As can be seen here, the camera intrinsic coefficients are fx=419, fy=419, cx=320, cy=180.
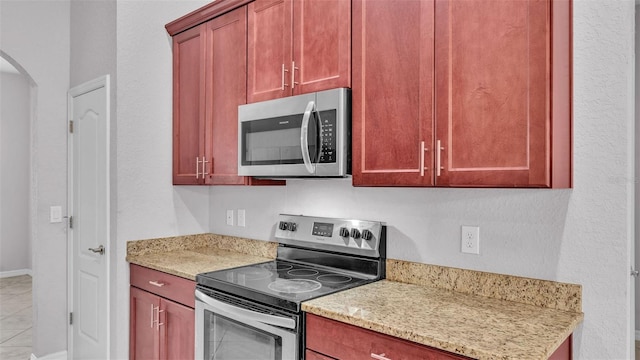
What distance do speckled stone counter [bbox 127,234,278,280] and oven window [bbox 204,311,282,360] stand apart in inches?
11.2

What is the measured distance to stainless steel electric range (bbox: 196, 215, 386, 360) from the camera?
1734 millimetres

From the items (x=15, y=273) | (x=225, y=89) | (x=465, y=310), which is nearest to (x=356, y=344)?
(x=465, y=310)

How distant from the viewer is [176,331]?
7.50 ft

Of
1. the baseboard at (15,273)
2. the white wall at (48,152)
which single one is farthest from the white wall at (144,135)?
the baseboard at (15,273)

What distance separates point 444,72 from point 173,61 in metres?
1.96

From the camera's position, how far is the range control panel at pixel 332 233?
208 cm

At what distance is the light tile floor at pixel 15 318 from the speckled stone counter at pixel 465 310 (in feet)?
10.3

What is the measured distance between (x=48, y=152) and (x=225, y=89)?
1619mm

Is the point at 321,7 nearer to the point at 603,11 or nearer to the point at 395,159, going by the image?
the point at 395,159

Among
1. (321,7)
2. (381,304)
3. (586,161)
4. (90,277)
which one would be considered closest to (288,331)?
(381,304)

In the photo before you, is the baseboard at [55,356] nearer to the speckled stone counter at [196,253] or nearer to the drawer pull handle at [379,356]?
the speckled stone counter at [196,253]

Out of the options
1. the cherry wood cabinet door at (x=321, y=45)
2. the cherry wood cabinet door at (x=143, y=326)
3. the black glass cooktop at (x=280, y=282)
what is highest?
the cherry wood cabinet door at (x=321, y=45)

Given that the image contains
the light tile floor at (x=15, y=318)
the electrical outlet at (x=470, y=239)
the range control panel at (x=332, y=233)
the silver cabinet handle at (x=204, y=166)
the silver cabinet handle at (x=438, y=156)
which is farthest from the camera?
the light tile floor at (x=15, y=318)

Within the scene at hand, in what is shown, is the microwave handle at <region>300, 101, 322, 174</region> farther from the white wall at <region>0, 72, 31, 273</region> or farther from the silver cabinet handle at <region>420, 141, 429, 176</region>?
the white wall at <region>0, 72, 31, 273</region>
